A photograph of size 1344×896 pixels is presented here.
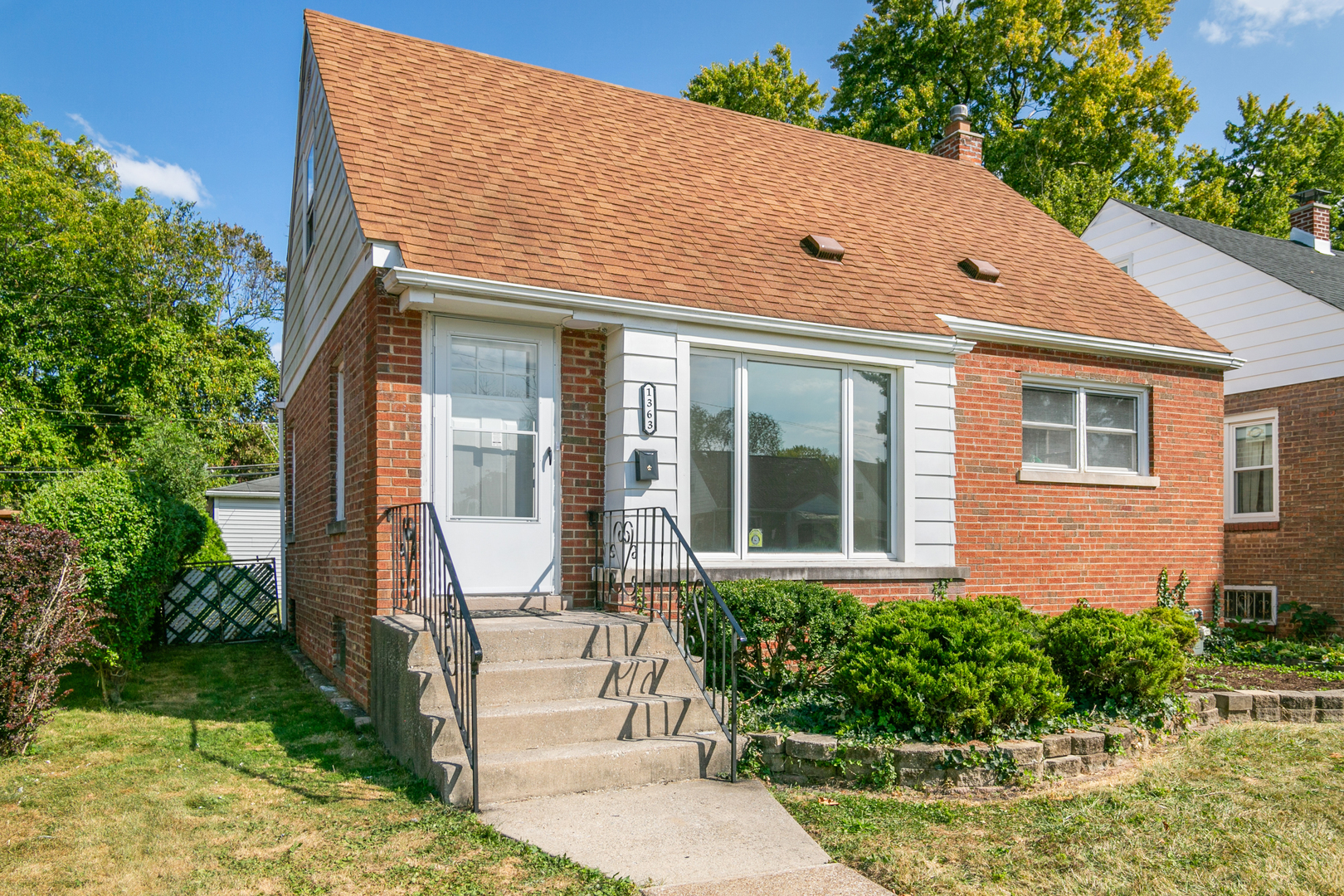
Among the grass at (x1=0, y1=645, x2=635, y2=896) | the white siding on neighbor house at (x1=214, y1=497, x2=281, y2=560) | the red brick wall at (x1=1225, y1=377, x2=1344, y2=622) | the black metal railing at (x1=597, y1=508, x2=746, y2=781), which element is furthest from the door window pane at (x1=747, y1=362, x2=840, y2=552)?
the white siding on neighbor house at (x1=214, y1=497, x2=281, y2=560)

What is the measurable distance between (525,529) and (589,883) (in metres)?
3.56

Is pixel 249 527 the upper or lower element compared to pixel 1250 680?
upper

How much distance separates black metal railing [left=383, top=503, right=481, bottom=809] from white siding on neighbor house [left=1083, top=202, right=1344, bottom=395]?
1062 centimetres

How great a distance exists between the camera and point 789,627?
626 centimetres

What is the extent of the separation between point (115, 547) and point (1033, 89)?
83.4 feet

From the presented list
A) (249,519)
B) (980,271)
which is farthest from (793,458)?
(249,519)

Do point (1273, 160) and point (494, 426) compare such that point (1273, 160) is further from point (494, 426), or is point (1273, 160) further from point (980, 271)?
point (494, 426)

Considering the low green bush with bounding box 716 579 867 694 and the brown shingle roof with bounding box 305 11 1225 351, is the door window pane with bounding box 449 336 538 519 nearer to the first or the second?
the brown shingle roof with bounding box 305 11 1225 351

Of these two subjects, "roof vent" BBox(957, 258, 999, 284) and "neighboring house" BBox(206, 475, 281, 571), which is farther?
"neighboring house" BBox(206, 475, 281, 571)

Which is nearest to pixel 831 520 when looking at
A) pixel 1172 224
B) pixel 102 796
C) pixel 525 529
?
pixel 525 529

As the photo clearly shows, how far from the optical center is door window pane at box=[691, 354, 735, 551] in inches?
294

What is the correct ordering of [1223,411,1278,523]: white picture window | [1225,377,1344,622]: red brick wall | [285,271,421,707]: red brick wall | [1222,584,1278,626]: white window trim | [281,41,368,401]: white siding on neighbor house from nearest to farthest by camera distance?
[285,271,421,707]: red brick wall < [281,41,368,401]: white siding on neighbor house < [1225,377,1344,622]: red brick wall < [1222,584,1278,626]: white window trim < [1223,411,1278,523]: white picture window

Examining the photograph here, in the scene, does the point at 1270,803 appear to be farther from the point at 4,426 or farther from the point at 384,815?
the point at 4,426

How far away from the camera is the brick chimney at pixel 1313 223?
16781 millimetres
